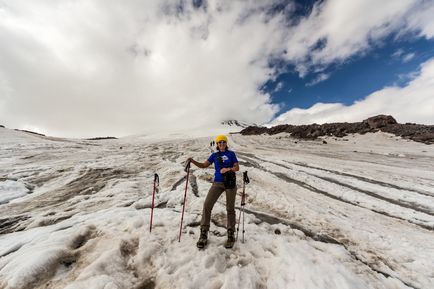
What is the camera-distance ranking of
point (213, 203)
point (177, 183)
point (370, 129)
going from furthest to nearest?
point (370, 129) → point (177, 183) → point (213, 203)

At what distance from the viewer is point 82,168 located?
14.1m

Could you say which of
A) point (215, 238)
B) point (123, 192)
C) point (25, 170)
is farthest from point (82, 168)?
point (215, 238)

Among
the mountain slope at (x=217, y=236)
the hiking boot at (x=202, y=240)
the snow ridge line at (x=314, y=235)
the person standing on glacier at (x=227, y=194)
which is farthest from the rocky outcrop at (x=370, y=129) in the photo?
the hiking boot at (x=202, y=240)

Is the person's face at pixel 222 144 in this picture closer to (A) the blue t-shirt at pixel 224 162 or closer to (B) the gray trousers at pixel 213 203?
(A) the blue t-shirt at pixel 224 162

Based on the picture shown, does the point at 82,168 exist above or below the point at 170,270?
above

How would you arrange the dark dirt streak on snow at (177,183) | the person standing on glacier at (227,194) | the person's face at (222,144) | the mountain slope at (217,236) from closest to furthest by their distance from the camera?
the mountain slope at (217,236) < the person standing on glacier at (227,194) < the person's face at (222,144) < the dark dirt streak on snow at (177,183)

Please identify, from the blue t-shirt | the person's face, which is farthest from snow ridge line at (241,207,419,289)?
the person's face

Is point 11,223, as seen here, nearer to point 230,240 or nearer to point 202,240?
point 202,240

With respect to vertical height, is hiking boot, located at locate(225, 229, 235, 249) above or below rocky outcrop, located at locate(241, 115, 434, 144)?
below

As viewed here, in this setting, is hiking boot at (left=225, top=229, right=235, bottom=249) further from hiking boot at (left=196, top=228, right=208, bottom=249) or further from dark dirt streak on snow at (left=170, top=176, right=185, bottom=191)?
dark dirt streak on snow at (left=170, top=176, right=185, bottom=191)

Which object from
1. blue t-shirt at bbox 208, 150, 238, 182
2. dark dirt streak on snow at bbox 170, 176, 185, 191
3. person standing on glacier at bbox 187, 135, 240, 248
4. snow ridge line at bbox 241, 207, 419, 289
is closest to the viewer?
snow ridge line at bbox 241, 207, 419, 289

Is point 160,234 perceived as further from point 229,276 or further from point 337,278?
point 337,278

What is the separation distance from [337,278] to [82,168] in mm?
14740

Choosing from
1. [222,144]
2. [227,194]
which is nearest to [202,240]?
[227,194]
